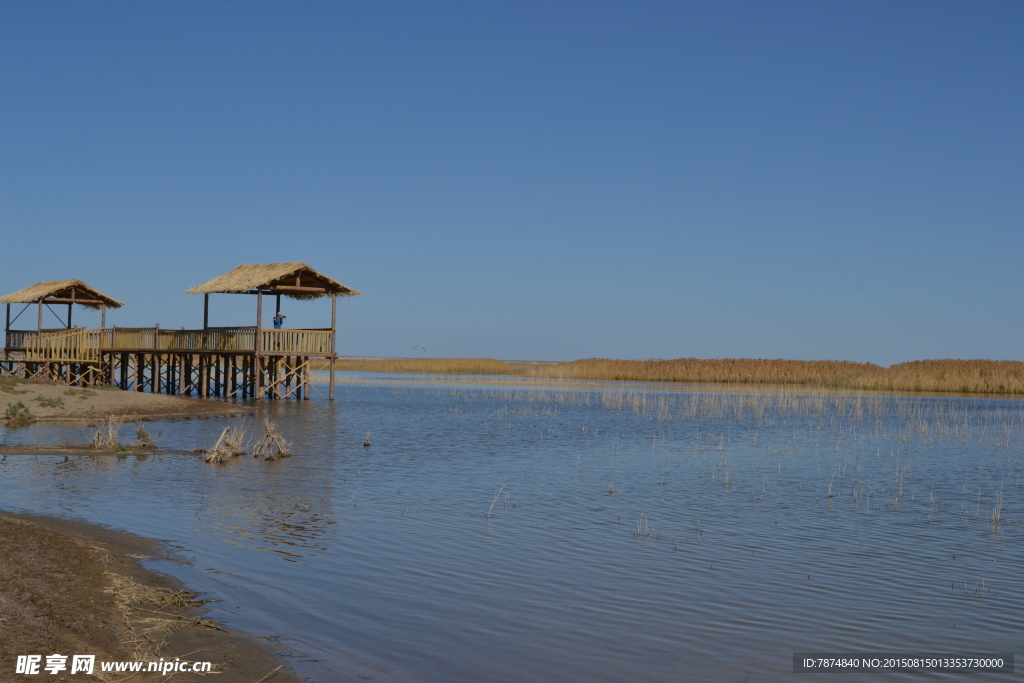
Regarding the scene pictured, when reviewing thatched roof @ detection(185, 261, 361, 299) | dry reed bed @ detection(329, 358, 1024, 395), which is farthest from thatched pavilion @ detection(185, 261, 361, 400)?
dry reed bed @ detection(329, 358, 1024, 395)

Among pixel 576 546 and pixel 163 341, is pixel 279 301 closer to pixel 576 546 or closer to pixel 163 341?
pixel 163 341

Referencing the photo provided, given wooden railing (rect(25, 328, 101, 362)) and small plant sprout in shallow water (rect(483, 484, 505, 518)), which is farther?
wooden railing (rect(25, 328, 101, 362))

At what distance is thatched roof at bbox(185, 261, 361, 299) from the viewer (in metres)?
36.0

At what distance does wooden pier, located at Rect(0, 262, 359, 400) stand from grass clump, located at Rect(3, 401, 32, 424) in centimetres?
1206

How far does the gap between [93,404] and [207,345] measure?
9.87m

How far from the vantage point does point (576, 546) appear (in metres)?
10.7

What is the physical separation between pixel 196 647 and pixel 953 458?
1779 centimetres

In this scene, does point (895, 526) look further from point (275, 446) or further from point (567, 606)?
point (275, 446)

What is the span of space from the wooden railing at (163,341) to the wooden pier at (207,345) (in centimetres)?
4

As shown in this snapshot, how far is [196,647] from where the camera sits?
6.44 metres

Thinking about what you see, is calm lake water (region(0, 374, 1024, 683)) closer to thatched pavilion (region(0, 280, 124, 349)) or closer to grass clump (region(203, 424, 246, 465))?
grass clump (region(203, 424, 246, 465))

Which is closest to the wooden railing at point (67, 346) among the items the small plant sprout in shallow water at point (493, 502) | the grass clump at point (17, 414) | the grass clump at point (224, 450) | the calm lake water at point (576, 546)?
the grass clump at point (17, 414)

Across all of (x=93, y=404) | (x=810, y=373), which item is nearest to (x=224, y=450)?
(x=93, y=404)

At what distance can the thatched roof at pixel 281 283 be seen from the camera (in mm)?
35969
